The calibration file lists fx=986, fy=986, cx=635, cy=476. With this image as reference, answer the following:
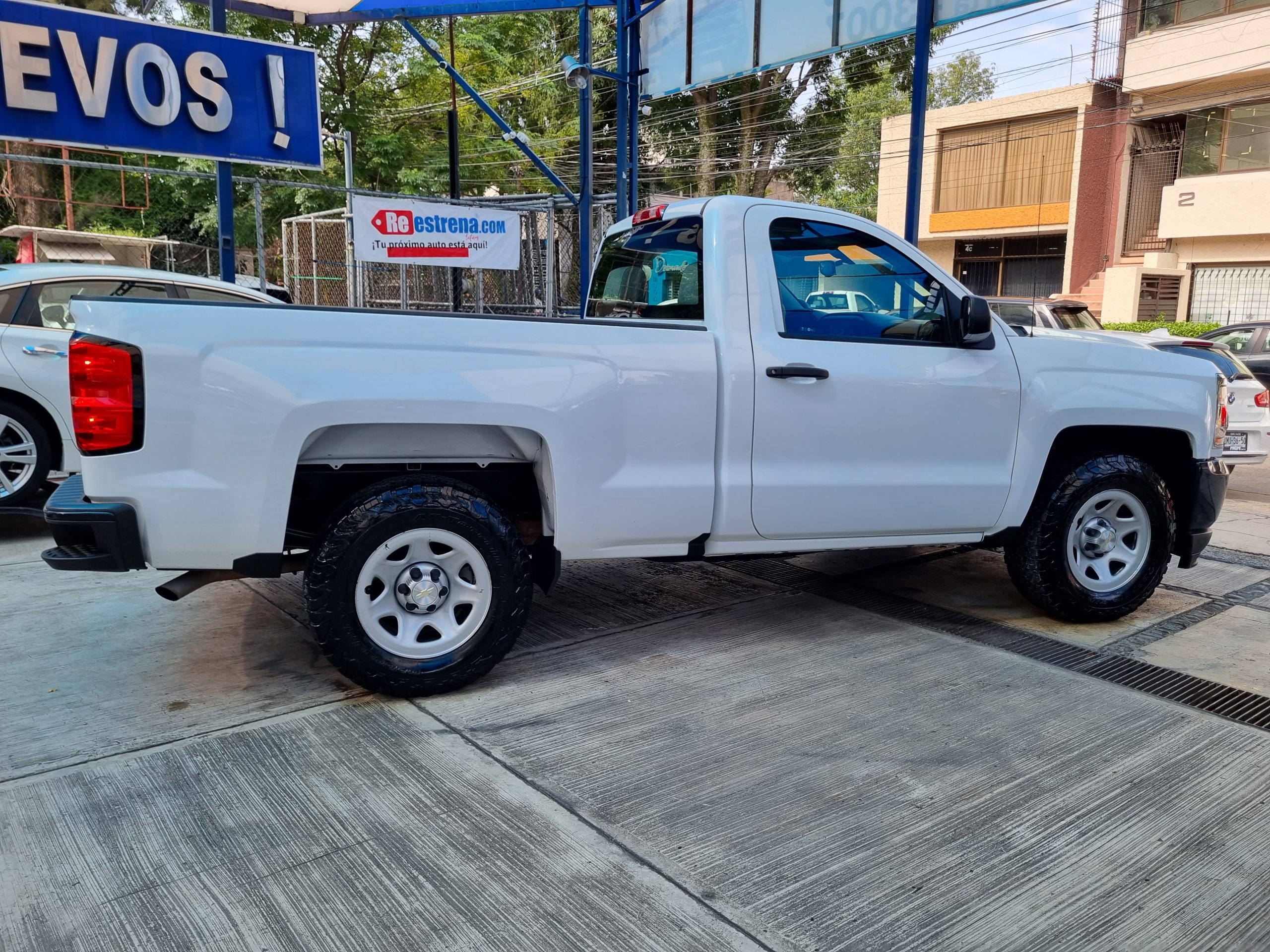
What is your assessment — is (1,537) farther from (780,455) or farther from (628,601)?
(780,455)

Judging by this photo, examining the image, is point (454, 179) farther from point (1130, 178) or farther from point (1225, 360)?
point (1130, 178)

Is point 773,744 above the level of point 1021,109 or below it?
below

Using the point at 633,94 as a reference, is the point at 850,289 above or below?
below

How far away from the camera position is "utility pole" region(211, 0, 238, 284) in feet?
30.3

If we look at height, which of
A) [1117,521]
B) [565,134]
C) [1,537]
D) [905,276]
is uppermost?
[565,134]

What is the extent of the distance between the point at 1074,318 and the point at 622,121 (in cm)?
588

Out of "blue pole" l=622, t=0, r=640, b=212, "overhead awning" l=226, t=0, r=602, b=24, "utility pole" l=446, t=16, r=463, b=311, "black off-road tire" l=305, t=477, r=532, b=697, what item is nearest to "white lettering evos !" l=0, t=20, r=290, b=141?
"overhead awning" l=226, t=0, r=602, b=24

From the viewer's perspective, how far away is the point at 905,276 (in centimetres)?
472

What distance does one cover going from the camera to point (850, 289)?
466cm

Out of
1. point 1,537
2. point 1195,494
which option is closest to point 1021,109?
point 1195,494

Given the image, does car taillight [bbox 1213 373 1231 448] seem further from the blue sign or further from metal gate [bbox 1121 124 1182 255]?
metal gate [bbox 1121 124 1182 255]

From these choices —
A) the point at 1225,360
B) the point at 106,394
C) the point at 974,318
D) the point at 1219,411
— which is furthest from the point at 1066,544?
the point at 1225,360

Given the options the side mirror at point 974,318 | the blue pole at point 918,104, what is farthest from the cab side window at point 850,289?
the blue pole at point 918,104

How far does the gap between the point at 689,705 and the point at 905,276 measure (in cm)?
229
